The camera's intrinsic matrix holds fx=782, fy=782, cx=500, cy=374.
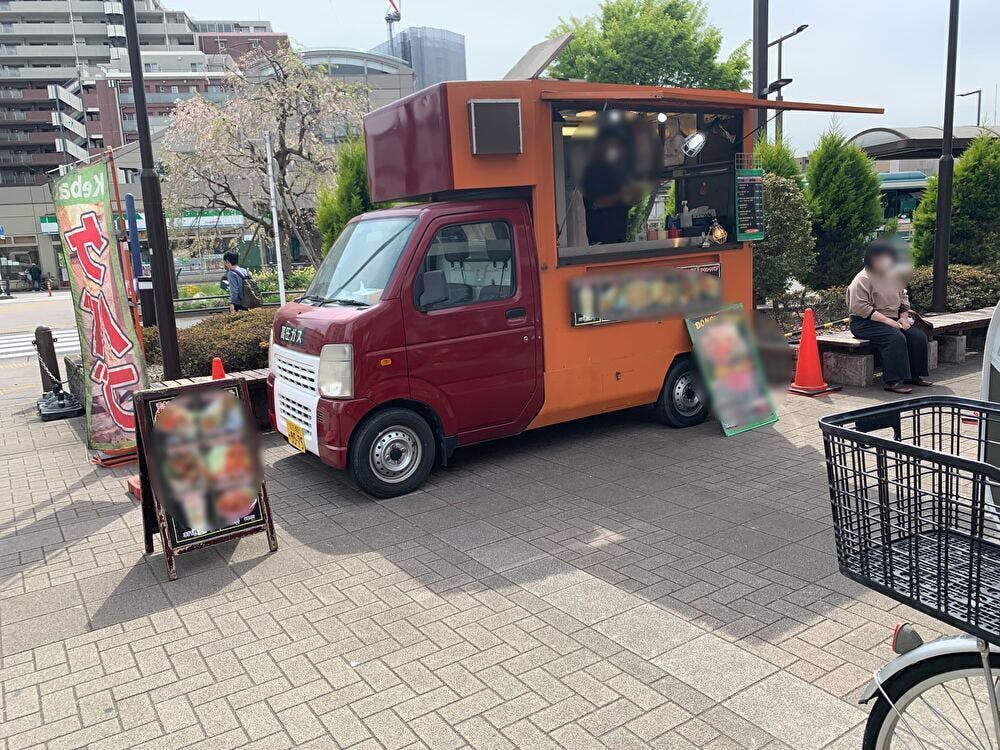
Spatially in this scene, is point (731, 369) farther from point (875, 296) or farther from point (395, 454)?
point (395, 454)

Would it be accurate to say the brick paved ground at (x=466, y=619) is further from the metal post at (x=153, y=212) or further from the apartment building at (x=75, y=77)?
the apartment building at (x=75, y=77)

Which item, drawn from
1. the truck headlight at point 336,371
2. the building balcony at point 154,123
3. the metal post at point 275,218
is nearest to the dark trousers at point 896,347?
the truck headlight at point 336,371

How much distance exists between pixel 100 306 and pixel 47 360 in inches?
171

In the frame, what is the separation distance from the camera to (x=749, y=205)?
7.81 m

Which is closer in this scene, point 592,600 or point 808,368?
point 592,600

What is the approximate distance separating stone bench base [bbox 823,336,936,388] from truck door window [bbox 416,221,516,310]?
4.52 m

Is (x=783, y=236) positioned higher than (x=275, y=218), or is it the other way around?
(x=275, y=218)

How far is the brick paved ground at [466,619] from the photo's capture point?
3.26 metres

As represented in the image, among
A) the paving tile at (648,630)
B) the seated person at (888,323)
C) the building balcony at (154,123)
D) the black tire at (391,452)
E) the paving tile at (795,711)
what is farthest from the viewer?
the building balcony at (154,123)

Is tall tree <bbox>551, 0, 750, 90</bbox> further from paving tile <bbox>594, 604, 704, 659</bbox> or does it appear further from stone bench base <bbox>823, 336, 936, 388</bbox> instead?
paving tile <bbox>594, 604, 704, 659</bbox>

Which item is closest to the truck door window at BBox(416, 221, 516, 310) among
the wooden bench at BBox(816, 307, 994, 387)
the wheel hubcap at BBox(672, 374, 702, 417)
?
the wheel hubcap at BBox(672, 374, 702, 417)

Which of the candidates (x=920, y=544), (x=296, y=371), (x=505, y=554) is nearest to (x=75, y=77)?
(x=296, y=371)

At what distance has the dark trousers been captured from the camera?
Result: 8344mm

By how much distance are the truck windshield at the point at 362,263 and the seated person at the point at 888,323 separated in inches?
199
